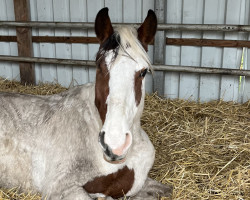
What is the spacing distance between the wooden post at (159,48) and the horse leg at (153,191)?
2.39 m

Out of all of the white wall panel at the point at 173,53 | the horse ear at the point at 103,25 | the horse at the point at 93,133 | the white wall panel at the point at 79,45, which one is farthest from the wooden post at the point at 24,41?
the horse ear at the point at 103,25

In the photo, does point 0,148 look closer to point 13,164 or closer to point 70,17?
point 13,164

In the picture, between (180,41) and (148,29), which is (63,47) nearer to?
(180,41)

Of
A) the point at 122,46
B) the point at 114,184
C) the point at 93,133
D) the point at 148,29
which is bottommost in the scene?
the point at 114,184

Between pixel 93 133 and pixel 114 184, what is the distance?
0.40 m

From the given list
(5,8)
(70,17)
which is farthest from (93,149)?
(5,8)

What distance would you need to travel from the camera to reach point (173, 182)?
2.48 meters

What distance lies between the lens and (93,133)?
2195mm

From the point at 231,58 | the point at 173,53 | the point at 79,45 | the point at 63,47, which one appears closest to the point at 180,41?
the point at 173,53

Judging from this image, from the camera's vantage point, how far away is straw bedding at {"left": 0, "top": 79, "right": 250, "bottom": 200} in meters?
Result: 2.35

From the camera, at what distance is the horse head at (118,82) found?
67.2 inches

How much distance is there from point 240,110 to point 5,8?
4.81m

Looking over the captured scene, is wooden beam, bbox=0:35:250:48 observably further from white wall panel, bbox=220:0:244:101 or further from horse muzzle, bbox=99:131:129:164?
horse muzzle, bbox=99:131:129:164

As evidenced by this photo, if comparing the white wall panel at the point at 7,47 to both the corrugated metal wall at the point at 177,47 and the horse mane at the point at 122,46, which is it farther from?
the horse mane at the point at 122,46
